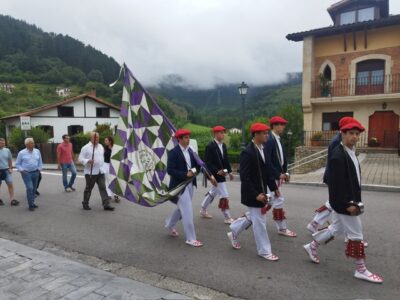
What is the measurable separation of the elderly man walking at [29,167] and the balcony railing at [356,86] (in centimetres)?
1677

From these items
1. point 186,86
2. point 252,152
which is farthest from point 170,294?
point 186,86

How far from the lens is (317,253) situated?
451cm

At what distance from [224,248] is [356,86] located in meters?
18.0

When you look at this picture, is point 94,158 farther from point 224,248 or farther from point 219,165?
point 224,248

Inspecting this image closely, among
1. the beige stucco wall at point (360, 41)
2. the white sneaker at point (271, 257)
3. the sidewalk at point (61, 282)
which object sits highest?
the beige stucco wall at point (360, 41)

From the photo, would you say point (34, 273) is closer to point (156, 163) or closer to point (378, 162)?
point (156, 163)

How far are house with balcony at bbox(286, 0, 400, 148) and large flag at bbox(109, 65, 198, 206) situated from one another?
15883mm

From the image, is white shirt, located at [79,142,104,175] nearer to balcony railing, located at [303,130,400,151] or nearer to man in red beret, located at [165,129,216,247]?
man in red beret, located at [165,129,216,247]

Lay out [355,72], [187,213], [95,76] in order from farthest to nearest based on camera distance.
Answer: [95,76], [355,72], [187,213]

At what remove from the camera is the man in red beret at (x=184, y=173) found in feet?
16.5

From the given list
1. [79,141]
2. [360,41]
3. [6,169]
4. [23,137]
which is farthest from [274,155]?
[23,137]

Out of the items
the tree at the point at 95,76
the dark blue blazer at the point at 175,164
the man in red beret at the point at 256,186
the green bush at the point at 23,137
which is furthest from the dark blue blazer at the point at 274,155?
the tree at the point at 95,76

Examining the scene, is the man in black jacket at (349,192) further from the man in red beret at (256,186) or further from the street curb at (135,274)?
the street curb at (135,274)

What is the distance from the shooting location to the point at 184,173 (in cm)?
511
